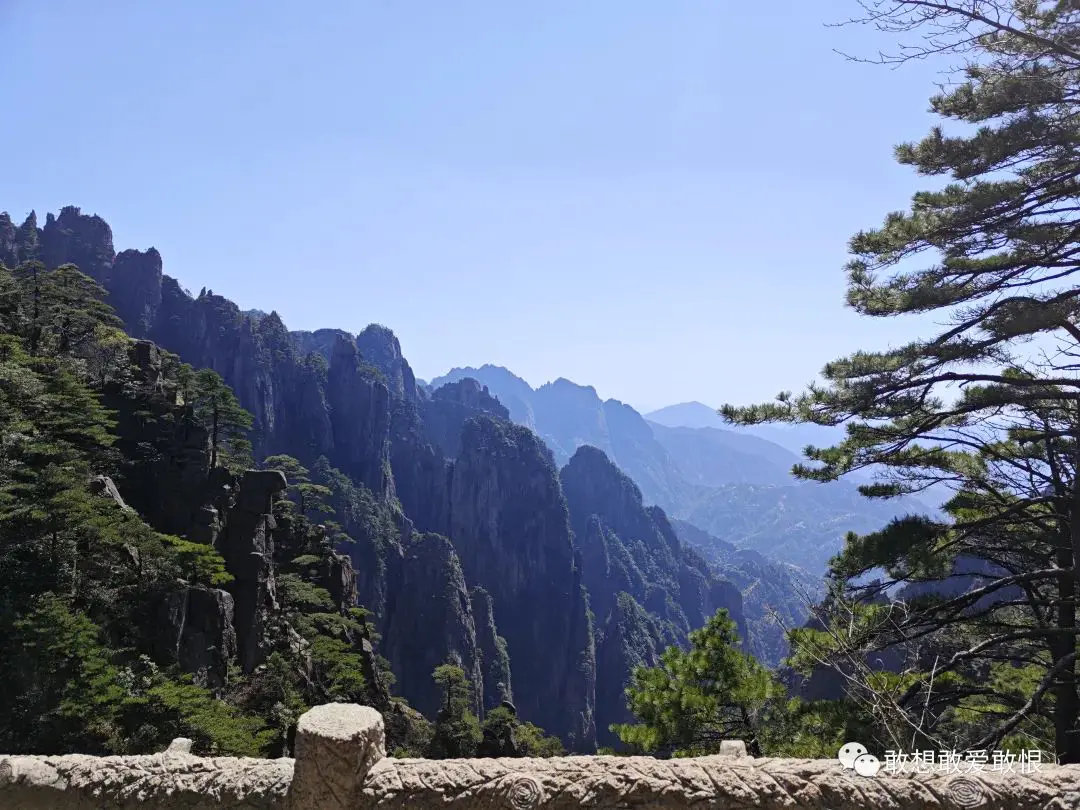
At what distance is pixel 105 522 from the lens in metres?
15.0

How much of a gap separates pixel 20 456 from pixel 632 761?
17.8m

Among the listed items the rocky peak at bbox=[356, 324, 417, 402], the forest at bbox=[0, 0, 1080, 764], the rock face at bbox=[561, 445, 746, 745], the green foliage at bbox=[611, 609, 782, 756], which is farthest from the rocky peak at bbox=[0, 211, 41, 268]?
the rock face at bbox=[561, 445, 746, 745]

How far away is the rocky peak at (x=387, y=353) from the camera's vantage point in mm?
112625

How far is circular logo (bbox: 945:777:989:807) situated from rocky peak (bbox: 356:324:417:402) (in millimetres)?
111241

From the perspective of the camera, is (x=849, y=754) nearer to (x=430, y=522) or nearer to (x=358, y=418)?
(x=358, y=418)

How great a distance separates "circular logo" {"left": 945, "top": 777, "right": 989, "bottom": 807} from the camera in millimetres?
2402

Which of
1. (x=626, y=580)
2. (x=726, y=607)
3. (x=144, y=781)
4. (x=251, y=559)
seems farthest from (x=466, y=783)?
(x=626, y=580)

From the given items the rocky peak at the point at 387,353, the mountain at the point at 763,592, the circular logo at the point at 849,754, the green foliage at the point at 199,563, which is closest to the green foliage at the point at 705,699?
the circular logo at the point at 849,754

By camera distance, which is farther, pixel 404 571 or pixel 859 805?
pixel 404 571

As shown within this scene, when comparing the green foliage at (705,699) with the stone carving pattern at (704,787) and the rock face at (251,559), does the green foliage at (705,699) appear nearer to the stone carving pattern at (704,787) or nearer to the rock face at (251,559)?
the stone carving pattern at (704,787)

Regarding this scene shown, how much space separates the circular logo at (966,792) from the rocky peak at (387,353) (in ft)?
365

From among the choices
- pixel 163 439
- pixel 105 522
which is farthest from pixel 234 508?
pixel 105 522

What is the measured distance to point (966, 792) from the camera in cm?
243

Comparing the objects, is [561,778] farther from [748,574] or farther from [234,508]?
[748,574]
